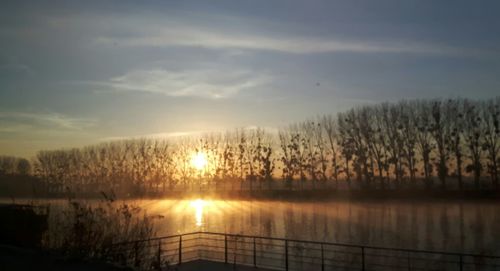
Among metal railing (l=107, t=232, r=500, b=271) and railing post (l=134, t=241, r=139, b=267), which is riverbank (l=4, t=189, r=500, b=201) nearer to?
metal railing (l=107, t=232, r=500, b=271)

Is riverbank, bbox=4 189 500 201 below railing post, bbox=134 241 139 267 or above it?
below

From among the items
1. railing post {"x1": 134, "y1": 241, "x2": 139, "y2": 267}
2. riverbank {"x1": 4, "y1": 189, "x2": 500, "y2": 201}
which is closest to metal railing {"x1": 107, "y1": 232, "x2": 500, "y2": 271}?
railing post {"x1": 134, "y1": 241, "x2": 139, "y2": 267}

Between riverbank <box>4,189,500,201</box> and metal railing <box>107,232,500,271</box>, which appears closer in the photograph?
metal railing <box>107,232,500,271</box>

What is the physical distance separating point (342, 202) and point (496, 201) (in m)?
21.1

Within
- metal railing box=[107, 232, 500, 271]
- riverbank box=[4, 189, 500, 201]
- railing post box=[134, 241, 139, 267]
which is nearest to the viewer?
railing post box=[134, 241, 139, 267]

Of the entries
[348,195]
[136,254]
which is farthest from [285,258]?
[348,195]

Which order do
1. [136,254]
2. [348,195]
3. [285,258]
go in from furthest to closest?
[348,195] < [285,258] < [136,254]

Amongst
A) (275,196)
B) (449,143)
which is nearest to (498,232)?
(449,143)

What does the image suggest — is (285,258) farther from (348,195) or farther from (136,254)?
(348,195)

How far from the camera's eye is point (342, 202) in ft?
249

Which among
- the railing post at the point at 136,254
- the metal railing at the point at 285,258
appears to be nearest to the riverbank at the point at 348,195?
the metal railing at the point at 285,258

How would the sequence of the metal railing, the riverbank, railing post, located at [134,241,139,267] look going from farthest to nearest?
the riverbank → the metal railing → railing post, located at [134,241,139,267]

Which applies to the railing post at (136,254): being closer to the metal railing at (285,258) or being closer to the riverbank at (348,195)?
the metal railing at (285,258)

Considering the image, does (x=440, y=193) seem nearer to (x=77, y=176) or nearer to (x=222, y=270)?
(x=222, y=270)
